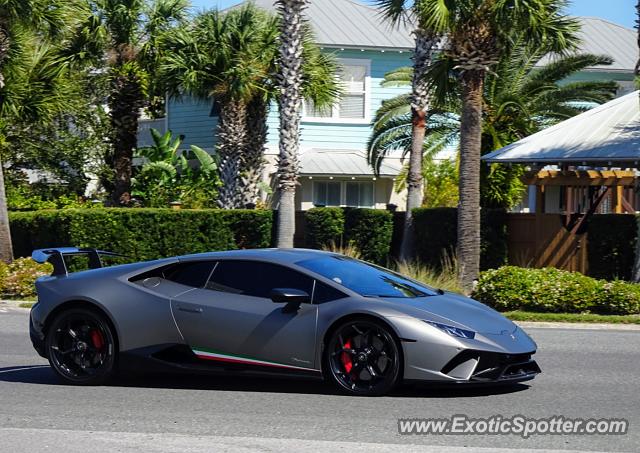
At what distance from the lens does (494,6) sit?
20938 millimetres

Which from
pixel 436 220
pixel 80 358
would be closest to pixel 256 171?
pixel 436 220

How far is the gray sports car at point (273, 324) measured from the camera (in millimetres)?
8906

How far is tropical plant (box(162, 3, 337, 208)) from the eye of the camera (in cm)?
2839

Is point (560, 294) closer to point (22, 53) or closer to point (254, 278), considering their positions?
point (254, 278)

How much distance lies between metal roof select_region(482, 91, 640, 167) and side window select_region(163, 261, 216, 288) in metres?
14.2

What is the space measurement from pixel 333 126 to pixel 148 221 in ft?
39.7

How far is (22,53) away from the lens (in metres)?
26.1

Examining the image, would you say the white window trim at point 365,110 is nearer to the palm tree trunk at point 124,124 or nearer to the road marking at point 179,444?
the palm tree trunk at point 124,124

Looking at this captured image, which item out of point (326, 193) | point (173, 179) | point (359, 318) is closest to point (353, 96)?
point (326, 193)

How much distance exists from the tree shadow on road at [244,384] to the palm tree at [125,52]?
63.4 feet

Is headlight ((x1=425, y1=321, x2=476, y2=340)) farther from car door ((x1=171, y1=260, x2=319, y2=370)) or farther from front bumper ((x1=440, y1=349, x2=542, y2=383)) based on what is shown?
car door ((x1=171, y1=260, x2=319, y2=370))

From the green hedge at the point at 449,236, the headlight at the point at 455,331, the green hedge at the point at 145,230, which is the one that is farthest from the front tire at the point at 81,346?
the green hedge at the point at 145,230

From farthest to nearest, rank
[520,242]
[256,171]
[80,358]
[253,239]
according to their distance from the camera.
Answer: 1. [256,171]
2. [253,239]
3. [520,242]
4. [80,358]

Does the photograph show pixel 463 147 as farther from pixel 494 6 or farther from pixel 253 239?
pixel 253 239
